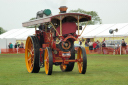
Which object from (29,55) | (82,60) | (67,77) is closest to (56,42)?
(82,60)

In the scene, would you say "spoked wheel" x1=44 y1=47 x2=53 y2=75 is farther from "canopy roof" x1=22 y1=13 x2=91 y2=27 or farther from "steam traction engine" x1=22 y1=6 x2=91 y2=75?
"canopy roof" x1=22 y1=13 x2=91 y2=27

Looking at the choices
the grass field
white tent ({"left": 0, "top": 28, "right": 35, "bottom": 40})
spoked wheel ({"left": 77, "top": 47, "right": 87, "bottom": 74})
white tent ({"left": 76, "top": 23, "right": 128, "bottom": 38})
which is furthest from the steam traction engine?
white tent ({"left": 0, "top": 28, "right": 35, "bottom": 40})

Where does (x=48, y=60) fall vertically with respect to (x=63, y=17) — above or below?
below

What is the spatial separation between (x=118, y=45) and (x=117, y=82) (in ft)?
76.6

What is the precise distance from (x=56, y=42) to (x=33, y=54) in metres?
1.91

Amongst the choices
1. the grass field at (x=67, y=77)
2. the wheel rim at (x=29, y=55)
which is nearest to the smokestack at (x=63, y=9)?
the wheel rim at (x=29, y=55)

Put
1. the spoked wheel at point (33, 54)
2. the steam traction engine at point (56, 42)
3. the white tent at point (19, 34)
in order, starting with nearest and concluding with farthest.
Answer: the steam traction engine at point (56, 42) < the spoked wheel at point (33, 54) < the white tent at point (19, 34)

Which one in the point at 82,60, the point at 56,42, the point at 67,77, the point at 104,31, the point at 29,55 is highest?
the point at 104,31

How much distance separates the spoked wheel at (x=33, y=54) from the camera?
504 inches

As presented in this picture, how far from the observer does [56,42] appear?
38.6 ft

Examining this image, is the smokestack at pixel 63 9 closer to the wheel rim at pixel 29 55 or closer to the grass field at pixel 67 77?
the wheel rim at pixel 29 55

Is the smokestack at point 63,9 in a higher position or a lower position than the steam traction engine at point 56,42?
higher

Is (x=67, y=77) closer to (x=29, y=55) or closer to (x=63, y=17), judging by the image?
(x=63, y=17)

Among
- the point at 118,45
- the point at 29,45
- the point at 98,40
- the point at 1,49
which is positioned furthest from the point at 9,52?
the point at 29,45
